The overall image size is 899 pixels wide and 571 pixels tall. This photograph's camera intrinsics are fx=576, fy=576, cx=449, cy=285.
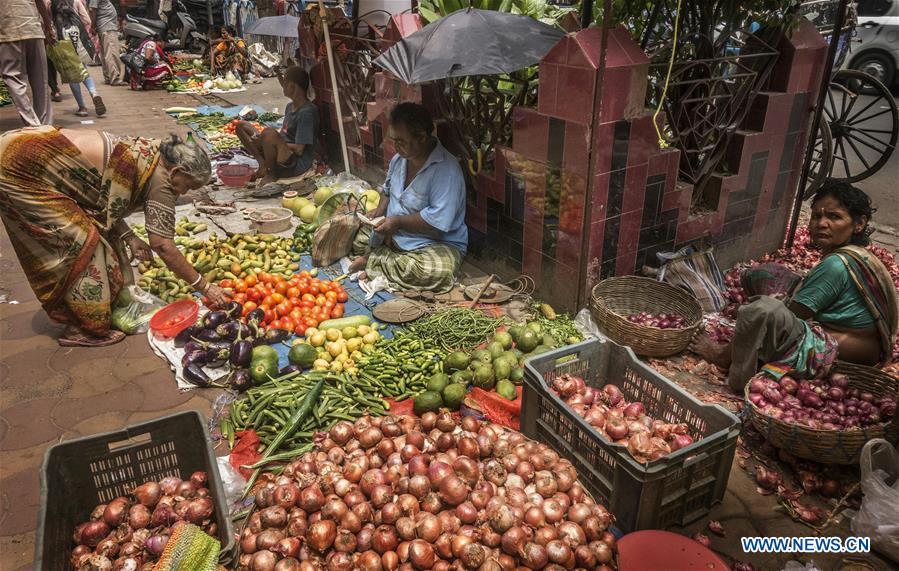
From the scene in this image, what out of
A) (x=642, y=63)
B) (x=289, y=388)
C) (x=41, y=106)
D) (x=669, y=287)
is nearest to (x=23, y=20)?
(x=41, y=106)

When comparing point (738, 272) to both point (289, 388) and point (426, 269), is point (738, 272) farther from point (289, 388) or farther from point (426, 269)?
point (289, 388)

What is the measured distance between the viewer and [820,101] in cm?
541

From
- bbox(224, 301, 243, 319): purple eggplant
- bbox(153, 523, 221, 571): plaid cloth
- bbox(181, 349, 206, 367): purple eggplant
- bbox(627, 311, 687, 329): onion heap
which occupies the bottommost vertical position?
bbox(181, 349, 206, 367): purple eggplant

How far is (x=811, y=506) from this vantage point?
10.2 ft

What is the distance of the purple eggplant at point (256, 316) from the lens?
176 inches

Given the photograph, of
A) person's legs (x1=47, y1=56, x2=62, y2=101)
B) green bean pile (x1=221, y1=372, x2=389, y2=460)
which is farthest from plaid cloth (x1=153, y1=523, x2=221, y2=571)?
person's legs (x1=47, y1=56, x2=62, y2=101)

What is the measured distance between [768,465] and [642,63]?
276cm

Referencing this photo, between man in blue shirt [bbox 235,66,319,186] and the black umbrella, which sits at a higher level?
the black umbrella

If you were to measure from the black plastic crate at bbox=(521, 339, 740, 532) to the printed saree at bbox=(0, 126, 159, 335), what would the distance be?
3231mm

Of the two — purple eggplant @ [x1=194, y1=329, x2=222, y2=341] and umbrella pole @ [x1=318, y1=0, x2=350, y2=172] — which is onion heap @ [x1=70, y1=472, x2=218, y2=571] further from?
umbrella pole @ [x1=318, y1=0, x2=350, y2=172]

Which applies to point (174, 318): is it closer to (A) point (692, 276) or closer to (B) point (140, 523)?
(B) point (140, 523)

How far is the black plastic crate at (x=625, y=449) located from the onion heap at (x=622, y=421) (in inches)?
3.1

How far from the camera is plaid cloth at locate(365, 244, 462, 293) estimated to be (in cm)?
517

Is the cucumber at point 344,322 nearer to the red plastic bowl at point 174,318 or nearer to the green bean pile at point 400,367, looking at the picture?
the green bean pile at point 400,367
